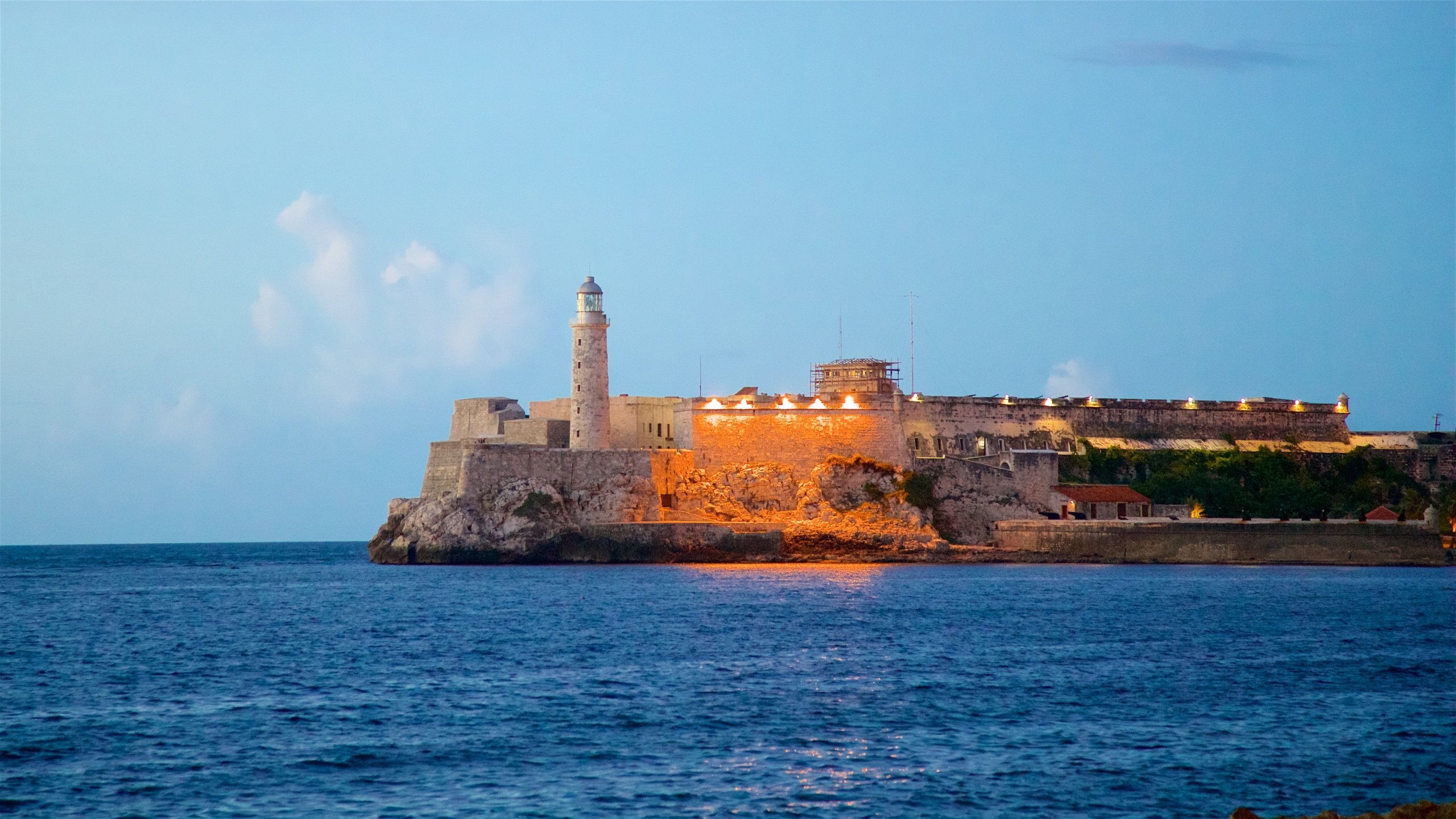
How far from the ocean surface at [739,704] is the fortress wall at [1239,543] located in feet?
27.0

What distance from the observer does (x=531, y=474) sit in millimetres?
44938

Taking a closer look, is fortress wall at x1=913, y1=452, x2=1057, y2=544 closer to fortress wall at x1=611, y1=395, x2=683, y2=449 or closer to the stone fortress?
the stone fortress

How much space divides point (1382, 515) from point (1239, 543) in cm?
647

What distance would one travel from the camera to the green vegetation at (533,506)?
147 ft

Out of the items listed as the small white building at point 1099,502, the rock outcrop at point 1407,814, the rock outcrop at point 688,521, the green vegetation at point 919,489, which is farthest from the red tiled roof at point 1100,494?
the rock outcrop at point 1407,814

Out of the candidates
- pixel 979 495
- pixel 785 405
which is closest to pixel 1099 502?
pixel 979 495

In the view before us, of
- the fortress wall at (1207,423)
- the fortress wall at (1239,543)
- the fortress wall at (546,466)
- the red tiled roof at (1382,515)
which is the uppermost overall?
the fortress wall at (1207,423)

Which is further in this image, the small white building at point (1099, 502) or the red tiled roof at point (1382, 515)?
the small white building at point (1099, 502)

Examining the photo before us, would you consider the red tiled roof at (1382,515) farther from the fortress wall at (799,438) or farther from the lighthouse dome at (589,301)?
the lighthouse dome at (589,301)

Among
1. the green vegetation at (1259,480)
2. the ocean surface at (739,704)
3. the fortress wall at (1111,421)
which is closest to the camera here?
the ocean surface at (739,704)

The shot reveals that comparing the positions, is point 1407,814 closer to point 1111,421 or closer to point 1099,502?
point 1099,502

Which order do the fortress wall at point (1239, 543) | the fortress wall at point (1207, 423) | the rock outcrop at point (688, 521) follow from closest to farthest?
1. the fortress wall at point (1239, 543)
2. the rock outcrop at point (688, 521)
3. the fortress wall at point (1207, 423)

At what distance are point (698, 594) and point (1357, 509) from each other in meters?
28.1

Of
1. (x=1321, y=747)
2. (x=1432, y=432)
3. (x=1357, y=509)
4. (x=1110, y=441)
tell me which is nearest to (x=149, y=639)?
(x=1321, y=747)
